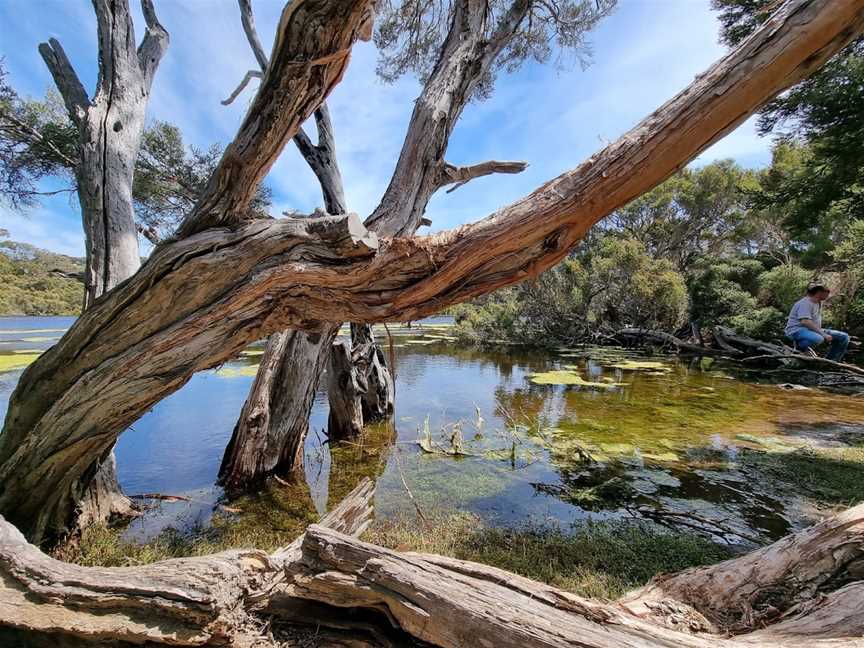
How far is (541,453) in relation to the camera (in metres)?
5.59

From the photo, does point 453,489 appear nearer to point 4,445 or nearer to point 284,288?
point 284,288

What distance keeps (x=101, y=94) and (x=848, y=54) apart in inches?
399

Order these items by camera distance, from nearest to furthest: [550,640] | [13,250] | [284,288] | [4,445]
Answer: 1. [550,640]
2. [284,288]
3. [4,445]
4. [13,250]

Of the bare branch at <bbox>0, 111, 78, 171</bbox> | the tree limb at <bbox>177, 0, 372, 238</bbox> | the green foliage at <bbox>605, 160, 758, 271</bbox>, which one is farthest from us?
the green foliage at <bbox>605, 160, 758, 271</bbox>

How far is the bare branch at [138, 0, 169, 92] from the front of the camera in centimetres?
371

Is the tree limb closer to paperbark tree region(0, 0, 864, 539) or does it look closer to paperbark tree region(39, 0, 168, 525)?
paperbark tree region(0, 0, 864, 539)

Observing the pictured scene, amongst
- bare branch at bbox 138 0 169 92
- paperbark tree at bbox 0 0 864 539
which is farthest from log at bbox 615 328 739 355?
bare branch at bbox 138 0 169 92

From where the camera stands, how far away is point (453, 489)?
4547 millimetres

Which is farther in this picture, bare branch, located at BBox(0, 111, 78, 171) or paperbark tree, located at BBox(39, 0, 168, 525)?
bare branch, located at BBox(0, 111, 78, 171)

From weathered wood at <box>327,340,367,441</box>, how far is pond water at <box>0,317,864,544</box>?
265 mm

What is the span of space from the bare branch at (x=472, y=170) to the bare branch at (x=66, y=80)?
10.5ft

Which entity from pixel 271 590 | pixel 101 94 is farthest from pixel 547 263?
pixel 101 94

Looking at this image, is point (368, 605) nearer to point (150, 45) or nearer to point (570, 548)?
point (570, 548)

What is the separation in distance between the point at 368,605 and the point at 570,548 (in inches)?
89.7
